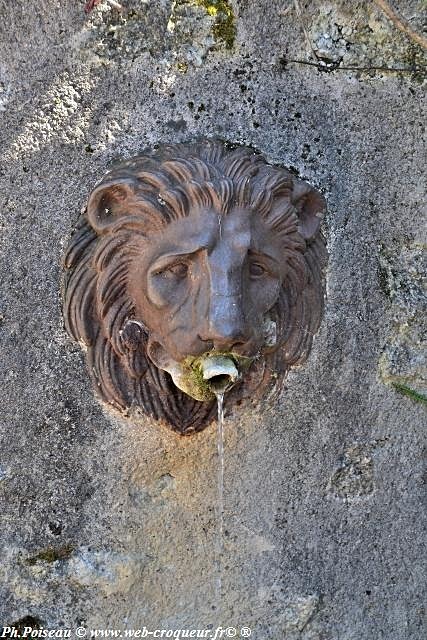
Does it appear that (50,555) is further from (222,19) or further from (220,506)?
(222,19)

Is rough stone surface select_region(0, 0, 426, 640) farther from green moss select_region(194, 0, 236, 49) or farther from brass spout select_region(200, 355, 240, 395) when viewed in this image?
brass spout select_region(200, 355, 240, 395)

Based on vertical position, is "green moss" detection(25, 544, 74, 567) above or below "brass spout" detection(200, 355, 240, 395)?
below

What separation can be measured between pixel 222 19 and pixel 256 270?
0.40 metres

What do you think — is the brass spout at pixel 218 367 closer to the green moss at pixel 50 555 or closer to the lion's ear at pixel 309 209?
the lion's ear at pixel 309 209

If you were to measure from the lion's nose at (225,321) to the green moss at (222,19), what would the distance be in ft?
1.40

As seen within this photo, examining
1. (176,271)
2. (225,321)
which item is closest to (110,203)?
(176,271)

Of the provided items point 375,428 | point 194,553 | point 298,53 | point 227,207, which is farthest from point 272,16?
point 194,553

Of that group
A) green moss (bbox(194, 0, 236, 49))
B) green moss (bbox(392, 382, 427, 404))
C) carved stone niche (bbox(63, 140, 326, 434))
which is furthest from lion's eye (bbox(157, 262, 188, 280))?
green moss (bbox(392, 382, 427, 404))

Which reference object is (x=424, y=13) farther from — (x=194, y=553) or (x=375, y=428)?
(x=194, y=553)

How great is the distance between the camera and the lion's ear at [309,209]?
124cm

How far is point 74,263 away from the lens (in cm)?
123

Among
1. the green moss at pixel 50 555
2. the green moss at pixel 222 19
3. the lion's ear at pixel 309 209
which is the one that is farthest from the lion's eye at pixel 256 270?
the green moss at pixel 50 555

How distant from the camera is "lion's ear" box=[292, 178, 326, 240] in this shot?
1243mm

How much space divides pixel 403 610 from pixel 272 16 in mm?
1063
